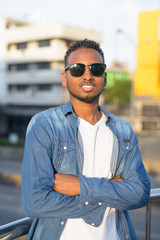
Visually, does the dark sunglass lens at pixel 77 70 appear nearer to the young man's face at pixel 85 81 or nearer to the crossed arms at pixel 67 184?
the young man's face at pixel 85 81

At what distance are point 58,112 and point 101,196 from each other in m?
0.56

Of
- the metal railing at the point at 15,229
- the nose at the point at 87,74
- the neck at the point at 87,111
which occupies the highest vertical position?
the nose at the point at 87,74

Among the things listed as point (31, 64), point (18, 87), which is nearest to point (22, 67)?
point (31, 64)

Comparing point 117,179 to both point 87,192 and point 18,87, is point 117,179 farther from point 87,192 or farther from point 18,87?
point 18,87

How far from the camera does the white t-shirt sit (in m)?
1.74

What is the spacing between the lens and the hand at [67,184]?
1768mm

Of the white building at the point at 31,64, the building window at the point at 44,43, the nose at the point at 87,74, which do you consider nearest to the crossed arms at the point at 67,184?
the nose at the point at 87,74

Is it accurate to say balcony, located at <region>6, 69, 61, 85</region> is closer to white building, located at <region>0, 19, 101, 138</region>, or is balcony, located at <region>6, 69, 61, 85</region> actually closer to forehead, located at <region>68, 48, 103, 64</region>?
white building, located at <region>0, 19, 101, 138</region>

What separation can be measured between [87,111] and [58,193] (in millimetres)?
528

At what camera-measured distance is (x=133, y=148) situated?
206 centimetres

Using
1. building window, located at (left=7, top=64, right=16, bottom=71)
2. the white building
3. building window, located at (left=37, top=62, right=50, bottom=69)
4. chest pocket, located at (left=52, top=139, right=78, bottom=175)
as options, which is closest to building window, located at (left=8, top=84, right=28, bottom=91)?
the white building

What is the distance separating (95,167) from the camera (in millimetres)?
1834

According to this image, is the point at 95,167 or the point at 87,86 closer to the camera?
the point at 95,167

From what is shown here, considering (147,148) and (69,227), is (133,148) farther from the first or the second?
(147,148)
